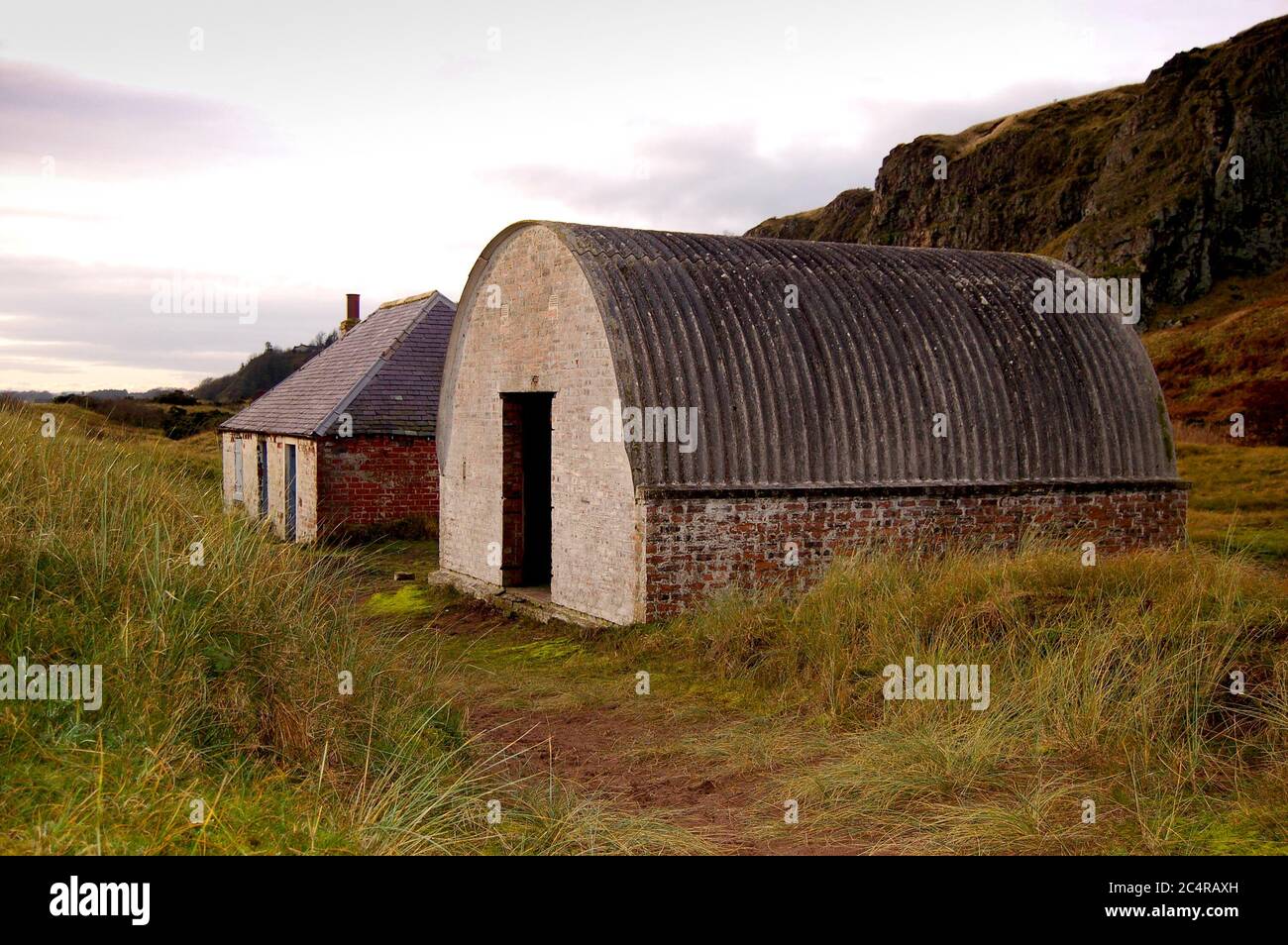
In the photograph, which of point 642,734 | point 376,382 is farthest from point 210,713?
point 376,382

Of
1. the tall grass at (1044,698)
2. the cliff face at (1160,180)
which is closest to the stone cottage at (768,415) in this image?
the tall grass at (1044,698)

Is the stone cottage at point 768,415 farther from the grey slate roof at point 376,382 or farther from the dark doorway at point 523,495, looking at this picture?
the grey slate roof at point 376,382

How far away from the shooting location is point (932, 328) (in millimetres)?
14000

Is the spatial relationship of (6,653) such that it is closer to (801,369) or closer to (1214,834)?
(1214,834)

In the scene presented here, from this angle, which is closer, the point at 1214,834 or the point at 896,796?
the point at 1214,834

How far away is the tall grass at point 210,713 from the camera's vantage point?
15.0 ft

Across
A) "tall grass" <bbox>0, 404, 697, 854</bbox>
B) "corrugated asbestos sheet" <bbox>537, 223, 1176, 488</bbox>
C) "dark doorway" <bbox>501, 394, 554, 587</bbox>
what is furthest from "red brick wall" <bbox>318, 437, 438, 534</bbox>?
"tall grass" <bbox>0, 404, 697, 854</bbox>

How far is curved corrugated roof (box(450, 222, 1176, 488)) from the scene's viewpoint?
1219cm

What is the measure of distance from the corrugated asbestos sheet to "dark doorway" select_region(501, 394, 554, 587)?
2657 mm

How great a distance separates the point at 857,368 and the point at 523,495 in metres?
4.80

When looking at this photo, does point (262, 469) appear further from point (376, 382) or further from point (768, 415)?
point (768, 415)

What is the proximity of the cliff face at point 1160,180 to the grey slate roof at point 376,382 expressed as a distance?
52765 millimetres

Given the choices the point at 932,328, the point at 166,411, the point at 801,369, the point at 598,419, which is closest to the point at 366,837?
the point at 598,419

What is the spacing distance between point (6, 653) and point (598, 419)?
24.7 ft
